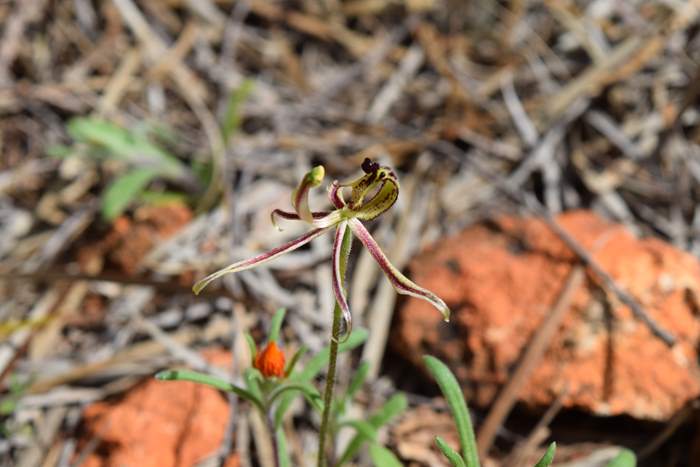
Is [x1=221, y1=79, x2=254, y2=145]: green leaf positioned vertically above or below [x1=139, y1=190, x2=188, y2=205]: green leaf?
above

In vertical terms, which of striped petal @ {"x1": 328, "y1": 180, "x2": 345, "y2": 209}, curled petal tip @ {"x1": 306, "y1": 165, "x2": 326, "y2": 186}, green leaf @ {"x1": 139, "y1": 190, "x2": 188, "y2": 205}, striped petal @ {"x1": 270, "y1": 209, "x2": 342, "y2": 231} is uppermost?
curled petal tip @ {"x1": 306, "y1": 165, "x2": 326, "y2": 186}

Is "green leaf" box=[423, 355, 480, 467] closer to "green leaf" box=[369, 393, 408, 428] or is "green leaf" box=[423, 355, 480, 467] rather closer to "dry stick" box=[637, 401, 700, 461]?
"green leaf" box=[369, 393, 408, 428]

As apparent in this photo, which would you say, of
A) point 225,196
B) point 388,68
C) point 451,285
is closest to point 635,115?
point 388,68

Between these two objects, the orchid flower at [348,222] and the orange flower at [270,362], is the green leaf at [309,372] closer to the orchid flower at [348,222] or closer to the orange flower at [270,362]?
the orange flower at [270,362]

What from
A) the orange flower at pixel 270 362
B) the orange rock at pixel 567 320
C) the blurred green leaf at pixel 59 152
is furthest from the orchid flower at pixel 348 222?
the blurred green leaf at pixel 59 152

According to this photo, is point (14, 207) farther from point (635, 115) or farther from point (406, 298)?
point (635, 115)

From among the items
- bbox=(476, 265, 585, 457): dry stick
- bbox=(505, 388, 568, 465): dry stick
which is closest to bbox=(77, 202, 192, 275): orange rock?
bbox=(476, 265, 585, 457): dry stick

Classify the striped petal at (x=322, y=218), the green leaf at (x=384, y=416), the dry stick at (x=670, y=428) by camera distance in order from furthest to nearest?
the dry stick at (x=670, y=428), the green leaf at (x=384, y=416), the striped petal at (x=322, y=218)
